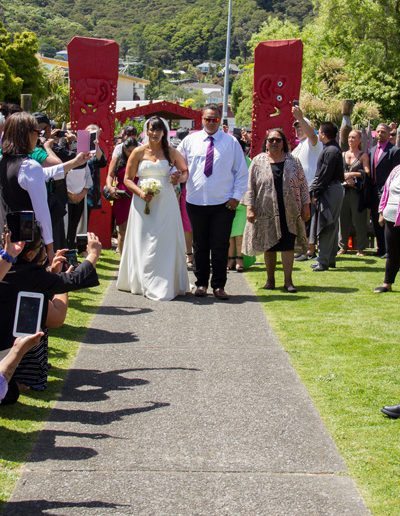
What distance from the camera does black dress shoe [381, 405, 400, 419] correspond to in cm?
666

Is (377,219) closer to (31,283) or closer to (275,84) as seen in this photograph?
(275,84)

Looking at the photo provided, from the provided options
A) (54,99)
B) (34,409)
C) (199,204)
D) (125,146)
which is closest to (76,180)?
(125,146)

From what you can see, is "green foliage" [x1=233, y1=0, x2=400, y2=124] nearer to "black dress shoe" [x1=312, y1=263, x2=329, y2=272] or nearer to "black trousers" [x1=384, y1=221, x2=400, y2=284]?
"black dress shoe" [x1=312, y1=263, x2=329, y2=272]

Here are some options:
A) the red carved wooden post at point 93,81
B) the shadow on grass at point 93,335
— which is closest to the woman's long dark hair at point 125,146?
the red carved wooden post at point 93,81

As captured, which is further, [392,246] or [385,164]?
[385,164]

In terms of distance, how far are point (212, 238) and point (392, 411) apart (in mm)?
5503

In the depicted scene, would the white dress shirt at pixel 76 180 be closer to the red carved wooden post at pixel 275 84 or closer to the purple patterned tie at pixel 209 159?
the purple patterned tie at pixel 209 159

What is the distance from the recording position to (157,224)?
12.0 meters

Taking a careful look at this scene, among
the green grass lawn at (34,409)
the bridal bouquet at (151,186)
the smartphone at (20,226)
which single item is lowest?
the green grass lawn at (34,409)

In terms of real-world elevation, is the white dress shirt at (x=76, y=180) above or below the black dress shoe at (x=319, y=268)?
above

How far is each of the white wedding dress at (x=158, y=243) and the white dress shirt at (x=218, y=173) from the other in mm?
307

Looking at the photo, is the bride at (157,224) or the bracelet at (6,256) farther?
the bride at (157,224)

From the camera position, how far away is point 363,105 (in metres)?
45.7

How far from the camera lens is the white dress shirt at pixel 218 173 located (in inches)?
464
